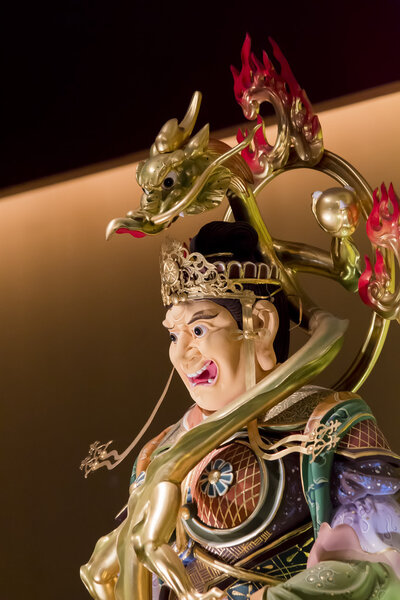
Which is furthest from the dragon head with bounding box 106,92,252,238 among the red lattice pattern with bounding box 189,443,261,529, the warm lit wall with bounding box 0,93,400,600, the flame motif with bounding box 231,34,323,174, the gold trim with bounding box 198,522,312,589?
the warm lit wall with bounding box 0,93,400,600

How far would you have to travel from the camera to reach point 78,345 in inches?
97.1

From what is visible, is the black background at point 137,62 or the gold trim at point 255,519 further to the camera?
the black background at point 137,62

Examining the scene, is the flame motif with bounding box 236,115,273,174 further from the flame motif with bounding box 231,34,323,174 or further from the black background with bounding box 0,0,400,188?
the black background with bounding box 0,0,400,188

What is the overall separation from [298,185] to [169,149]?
67cm

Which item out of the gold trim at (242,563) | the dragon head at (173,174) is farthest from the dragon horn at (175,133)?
the gold trim at (242,563)

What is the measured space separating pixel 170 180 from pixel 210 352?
0.26 meters

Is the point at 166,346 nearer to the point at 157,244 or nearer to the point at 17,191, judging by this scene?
the point at 157,244

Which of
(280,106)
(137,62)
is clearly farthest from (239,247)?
(137,62)

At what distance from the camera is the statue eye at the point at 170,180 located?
1.58 meters

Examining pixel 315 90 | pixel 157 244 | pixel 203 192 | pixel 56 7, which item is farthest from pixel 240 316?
pixel 56 7

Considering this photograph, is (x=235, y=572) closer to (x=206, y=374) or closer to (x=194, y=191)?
(x=206, y=374)

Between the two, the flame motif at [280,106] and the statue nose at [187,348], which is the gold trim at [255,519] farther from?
the flame motif at [280,106]

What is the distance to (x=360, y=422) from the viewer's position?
1492 mm

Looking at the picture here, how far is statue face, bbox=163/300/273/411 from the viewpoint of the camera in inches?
62.0
